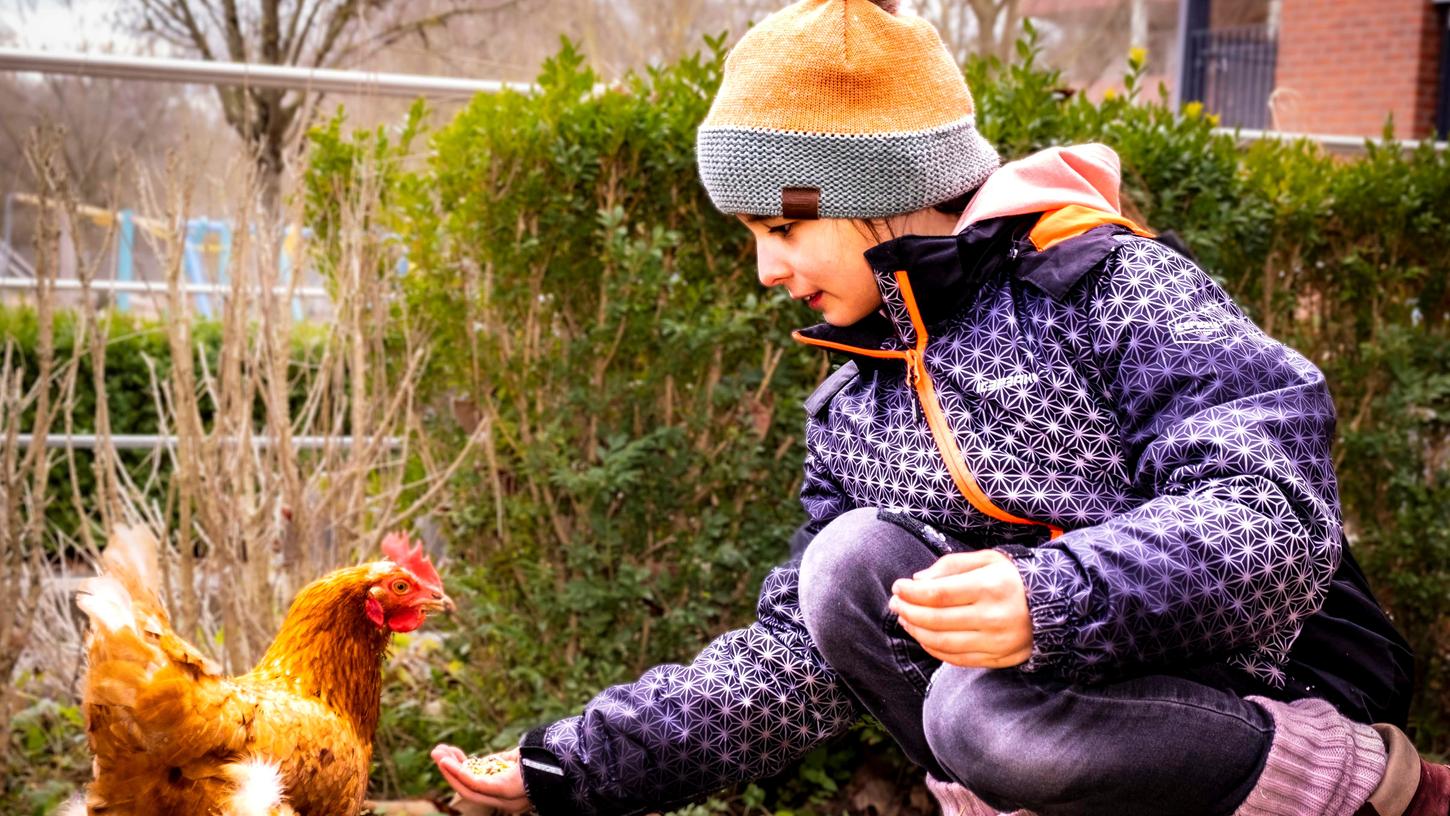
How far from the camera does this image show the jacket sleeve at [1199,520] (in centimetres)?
148

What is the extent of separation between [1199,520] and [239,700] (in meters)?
1.50

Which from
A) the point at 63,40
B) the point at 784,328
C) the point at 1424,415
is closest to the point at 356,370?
the point at 784,328

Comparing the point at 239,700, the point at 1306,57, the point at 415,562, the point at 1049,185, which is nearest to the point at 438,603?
the point at 415,562

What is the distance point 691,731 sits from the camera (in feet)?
6.84

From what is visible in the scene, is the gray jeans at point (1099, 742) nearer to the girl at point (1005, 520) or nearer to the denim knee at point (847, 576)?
the girl at point (1005, 520)

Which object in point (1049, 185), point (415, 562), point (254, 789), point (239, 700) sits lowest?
point (254, 789)

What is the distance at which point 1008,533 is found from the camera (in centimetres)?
195

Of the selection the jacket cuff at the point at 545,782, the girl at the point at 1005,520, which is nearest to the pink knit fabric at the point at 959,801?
the girl at the point at 1005,520

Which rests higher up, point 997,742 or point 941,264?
point 941,264

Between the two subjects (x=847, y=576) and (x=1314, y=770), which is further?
(x=847, y=576)

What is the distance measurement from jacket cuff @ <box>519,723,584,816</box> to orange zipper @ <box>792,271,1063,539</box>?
77cm

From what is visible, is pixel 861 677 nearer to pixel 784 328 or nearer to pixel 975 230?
pixel 975 230

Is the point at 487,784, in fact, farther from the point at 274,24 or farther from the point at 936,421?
the point at 274,24

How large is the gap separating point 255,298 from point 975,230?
2.18 metres
